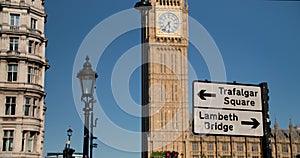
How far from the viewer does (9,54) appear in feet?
86.5

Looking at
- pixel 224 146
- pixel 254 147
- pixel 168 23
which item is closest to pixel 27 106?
pixel 168 23

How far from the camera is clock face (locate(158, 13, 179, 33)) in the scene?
98.1 m

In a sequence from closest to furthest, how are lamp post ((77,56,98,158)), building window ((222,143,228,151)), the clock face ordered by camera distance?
lamp post ((77,56,98,158))
the clock face
building window ((222,143,228,151))

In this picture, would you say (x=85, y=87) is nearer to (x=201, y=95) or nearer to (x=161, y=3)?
(x=201, y=95)

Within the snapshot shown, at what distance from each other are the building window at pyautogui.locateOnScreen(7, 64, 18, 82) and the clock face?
73031mm

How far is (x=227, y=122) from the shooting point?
7.41 meters

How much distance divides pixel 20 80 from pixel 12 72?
747 millimetres

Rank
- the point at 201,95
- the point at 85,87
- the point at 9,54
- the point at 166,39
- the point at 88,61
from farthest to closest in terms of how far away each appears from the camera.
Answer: the point at 166,39, the point at 9,54, the point at 88,61, the point at 85,87, the point at 201,95

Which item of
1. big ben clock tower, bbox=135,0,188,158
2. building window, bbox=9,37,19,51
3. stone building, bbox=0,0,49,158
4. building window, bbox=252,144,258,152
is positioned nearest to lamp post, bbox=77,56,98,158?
stone building, bbox=0,0,49,158

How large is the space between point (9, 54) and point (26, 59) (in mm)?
1024

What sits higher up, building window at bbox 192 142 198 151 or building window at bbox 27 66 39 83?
building window at bbox 27 66 39 83

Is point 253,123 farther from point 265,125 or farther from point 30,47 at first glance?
point 30,47

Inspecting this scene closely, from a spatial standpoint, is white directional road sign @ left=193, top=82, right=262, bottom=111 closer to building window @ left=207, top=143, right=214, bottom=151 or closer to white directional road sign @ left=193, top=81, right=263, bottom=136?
white directional road sign @ left=193, top=81, right=263, bottom=136

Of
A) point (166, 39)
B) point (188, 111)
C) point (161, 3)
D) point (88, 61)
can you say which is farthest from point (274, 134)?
point (88, 61)
